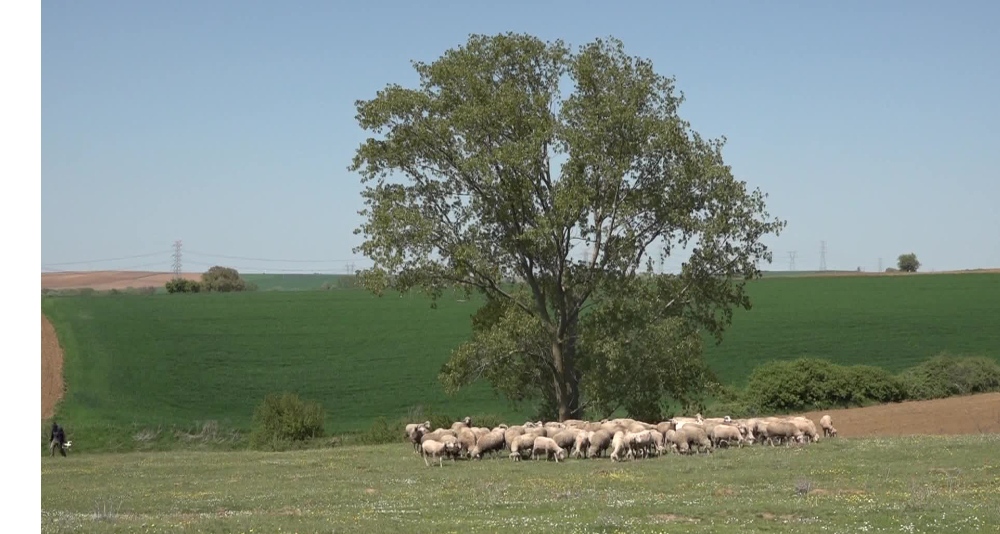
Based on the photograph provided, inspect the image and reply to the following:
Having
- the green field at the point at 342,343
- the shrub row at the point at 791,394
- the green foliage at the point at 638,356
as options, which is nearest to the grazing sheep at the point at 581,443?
the green foliage at the point at 638,356

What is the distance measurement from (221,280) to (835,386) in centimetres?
10396

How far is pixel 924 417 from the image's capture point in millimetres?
50062

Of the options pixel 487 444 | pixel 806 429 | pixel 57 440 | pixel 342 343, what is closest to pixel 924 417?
pixel 806 429

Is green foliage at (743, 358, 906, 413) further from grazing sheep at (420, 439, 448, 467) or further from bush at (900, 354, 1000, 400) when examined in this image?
grazing sheep at (420, 439, 448, 467)

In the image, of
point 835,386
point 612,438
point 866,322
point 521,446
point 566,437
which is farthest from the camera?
point 866,322

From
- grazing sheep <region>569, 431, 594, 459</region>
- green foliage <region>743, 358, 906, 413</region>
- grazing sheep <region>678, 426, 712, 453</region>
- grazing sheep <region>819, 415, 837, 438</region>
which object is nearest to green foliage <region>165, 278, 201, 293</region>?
green foliage <region>743, 358, 906, 413</region>

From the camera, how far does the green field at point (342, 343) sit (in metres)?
65.9

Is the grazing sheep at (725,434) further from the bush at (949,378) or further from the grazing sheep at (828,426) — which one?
the bush at (949,378)

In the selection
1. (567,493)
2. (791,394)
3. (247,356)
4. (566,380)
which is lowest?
(791,394)

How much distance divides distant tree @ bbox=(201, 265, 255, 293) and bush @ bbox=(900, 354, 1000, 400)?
99.7 meters

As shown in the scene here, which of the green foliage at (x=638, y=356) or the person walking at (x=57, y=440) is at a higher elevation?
the green foliage at (x=638, y=356)

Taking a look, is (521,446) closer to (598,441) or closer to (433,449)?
(598,441)

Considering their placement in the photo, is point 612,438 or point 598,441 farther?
point 612,438

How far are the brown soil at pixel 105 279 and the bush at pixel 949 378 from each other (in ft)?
347
